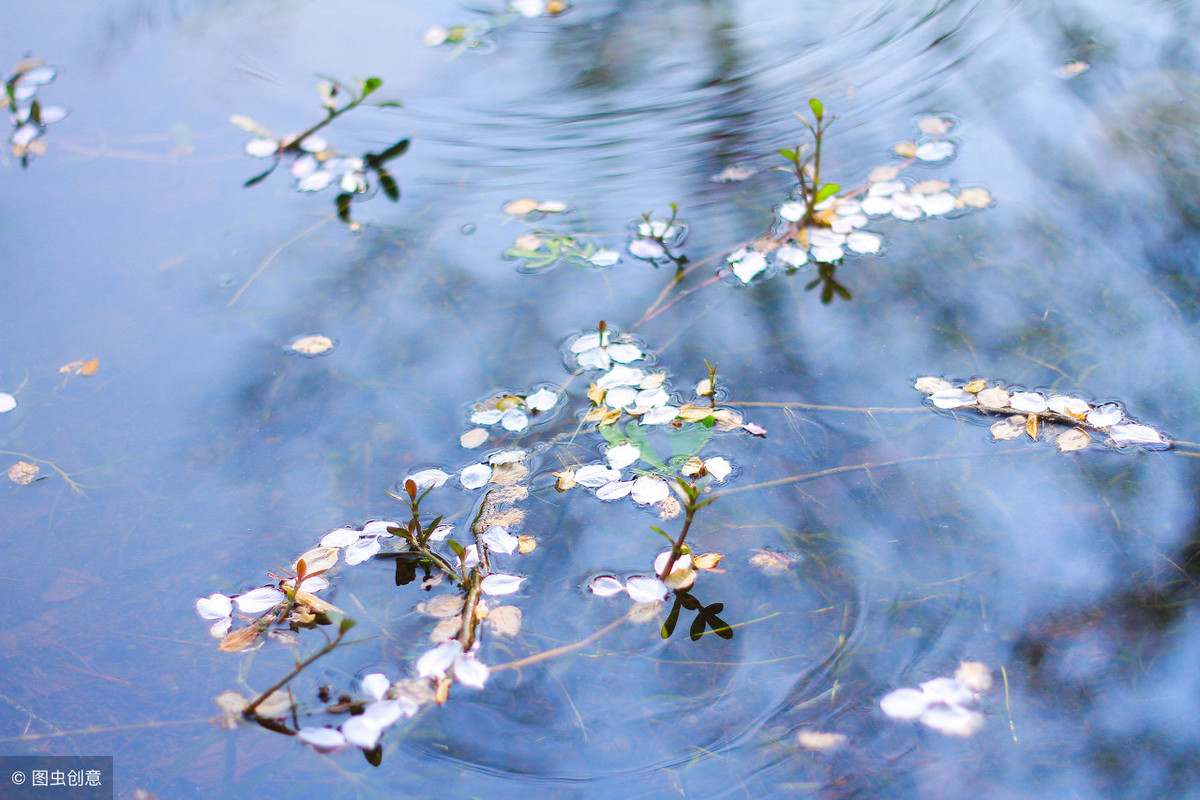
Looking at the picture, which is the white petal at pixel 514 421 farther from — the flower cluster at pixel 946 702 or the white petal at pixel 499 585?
the flower cluster at pixel 946 702

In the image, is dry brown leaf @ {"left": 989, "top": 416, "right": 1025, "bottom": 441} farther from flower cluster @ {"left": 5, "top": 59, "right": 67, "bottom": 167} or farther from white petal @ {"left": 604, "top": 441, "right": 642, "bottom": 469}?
flower cluster @ {"left": 5, "top": 59, "right": 67, "bottom": 167}

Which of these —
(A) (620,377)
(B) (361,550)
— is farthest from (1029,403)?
(B) (361,550)

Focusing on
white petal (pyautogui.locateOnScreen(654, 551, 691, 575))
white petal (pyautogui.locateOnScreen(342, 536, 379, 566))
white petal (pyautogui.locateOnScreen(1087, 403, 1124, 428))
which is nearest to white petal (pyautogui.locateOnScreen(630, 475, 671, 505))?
white petal (pyautogui.locateOnScreen(654, 551, 691, 575))

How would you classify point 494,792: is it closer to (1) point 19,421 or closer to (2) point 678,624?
(2) point 678,624

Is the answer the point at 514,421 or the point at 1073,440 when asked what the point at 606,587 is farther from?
the point at 1073,440

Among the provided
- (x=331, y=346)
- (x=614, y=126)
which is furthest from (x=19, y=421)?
(x=614, y=126)
